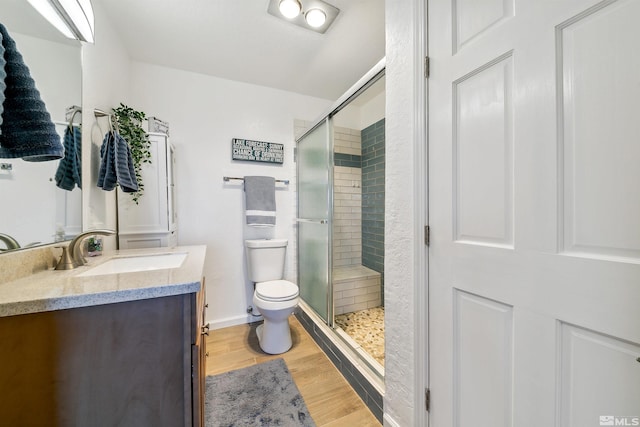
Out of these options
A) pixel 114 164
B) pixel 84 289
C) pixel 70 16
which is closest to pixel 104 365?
pixel 84 289

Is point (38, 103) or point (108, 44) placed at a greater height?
point (108, 44)

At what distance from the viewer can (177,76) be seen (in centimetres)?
205

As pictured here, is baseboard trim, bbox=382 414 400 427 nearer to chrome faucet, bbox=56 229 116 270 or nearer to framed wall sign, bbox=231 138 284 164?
chrome faucet, bbox=56 229 116 270

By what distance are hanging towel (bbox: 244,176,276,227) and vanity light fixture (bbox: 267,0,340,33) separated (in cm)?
122

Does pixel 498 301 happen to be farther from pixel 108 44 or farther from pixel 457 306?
pixel 108 44

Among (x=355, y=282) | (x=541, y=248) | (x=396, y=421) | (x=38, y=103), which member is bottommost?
(x=396, y=421)

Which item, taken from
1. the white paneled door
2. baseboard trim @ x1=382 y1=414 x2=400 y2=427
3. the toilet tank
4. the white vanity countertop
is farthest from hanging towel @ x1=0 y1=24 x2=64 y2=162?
baseboard trim @ x1=382 y1=414 x2=400 y2=427

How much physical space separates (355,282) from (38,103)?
7.60 ft

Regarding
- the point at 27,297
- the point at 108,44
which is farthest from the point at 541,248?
the point at 108,44

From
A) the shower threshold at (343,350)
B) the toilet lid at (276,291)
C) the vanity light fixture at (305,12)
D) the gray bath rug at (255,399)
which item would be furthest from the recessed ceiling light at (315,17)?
the gray bath rug at (255,399)

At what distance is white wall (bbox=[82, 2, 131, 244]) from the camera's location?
1243 millimetres

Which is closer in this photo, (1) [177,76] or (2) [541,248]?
(2) [541,248]

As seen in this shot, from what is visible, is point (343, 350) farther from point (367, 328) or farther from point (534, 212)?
point (534, 212)

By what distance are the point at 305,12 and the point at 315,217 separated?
4.86ft
